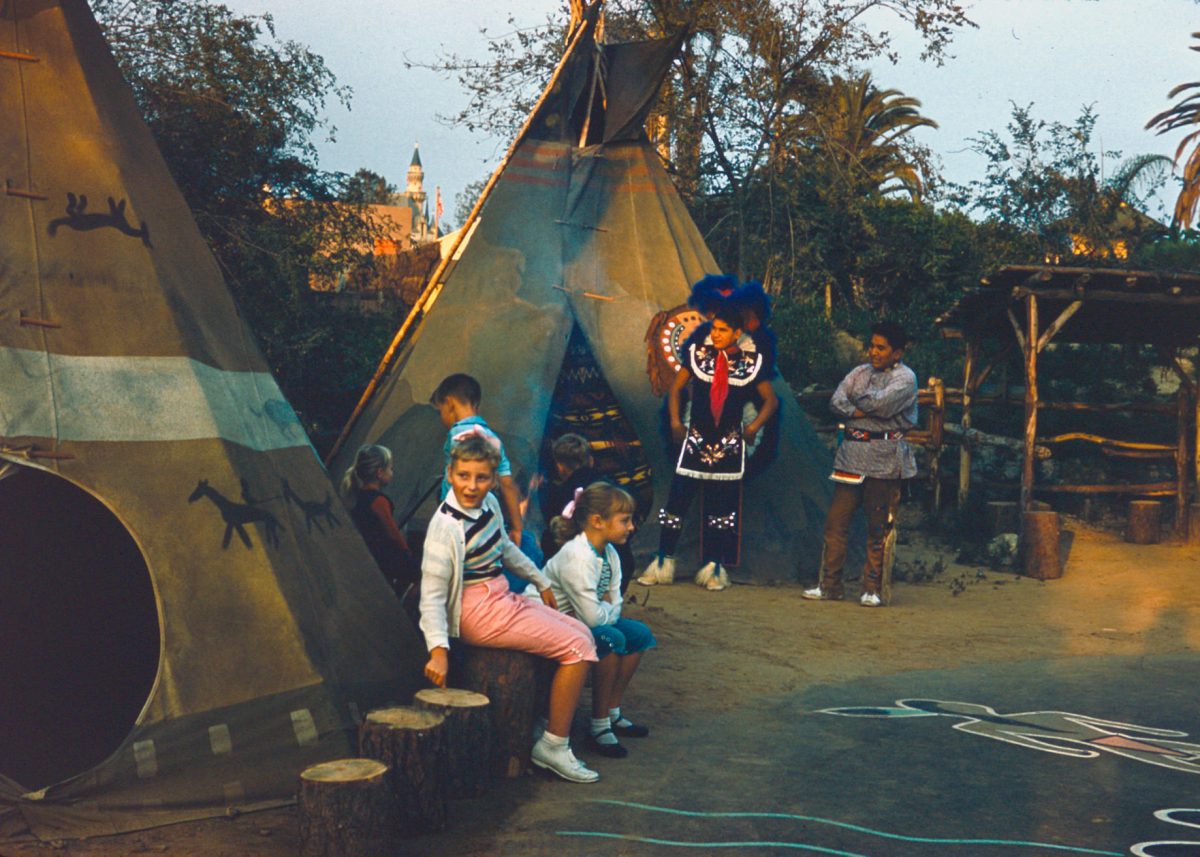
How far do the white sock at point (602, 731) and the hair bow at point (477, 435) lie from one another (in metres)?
1.16

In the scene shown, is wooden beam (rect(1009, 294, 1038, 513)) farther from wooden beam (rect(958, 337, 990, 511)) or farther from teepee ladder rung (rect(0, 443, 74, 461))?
teepee ladder rung (rect(0, 443, 74, 461))

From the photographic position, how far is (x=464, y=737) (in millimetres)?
3973

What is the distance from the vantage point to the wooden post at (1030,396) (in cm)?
1002

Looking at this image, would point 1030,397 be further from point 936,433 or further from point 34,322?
point 34,322

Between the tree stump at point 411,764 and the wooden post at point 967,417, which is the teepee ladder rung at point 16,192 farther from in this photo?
the wooden post at point 967,417

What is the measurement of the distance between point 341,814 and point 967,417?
9.65 m

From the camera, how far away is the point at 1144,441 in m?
13.9

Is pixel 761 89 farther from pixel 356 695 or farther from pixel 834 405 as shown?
pixel 356 695

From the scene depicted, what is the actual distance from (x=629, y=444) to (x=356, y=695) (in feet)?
15.3

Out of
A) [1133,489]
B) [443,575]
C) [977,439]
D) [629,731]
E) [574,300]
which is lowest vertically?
[629,731]

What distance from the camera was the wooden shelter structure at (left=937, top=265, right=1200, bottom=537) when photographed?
9.87 meters

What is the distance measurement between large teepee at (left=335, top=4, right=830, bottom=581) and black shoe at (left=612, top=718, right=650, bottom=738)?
3.32m

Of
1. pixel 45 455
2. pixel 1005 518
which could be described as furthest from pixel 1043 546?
pixel 45 455

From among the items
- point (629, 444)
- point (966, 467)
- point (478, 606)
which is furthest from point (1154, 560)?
point (478, 606)
